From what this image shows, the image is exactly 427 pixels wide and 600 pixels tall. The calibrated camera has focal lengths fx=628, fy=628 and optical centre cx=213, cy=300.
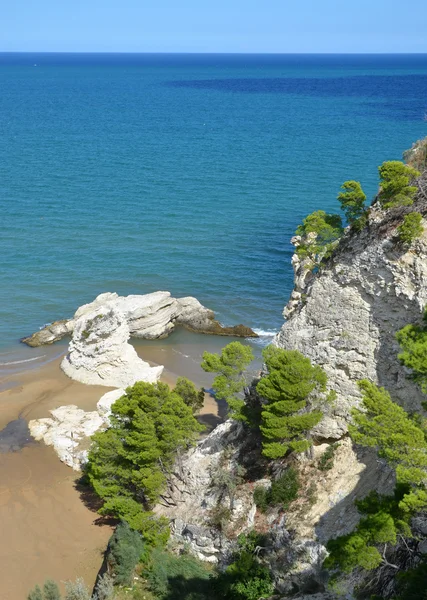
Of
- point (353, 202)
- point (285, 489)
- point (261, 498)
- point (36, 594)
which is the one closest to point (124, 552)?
point (36, 594)

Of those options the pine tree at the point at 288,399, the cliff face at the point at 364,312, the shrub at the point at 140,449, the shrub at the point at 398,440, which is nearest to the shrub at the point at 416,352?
the shrub at the point at 398,440

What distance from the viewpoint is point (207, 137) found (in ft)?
387

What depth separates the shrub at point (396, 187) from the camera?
25797 millimetres

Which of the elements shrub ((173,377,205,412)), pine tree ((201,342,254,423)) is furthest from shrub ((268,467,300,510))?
shrub ((173,377,205,412))

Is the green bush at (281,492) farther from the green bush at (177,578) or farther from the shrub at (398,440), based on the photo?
the shrub at (398,440)

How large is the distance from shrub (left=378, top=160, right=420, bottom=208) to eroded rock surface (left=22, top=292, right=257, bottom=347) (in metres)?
25.3

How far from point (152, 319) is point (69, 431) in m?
15.2

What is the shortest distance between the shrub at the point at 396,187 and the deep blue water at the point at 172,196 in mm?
26305

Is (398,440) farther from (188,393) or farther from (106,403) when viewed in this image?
(106,403)

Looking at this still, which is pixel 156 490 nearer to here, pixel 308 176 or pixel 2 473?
pixel 2 473

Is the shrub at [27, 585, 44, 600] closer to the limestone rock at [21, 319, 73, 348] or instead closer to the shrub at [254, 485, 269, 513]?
the shrub at [254, 485, 269, 513]

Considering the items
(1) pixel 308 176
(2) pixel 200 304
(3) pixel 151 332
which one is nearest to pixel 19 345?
(3) pixel 151 332

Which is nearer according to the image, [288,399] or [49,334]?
[288,399]

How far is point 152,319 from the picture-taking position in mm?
51031
